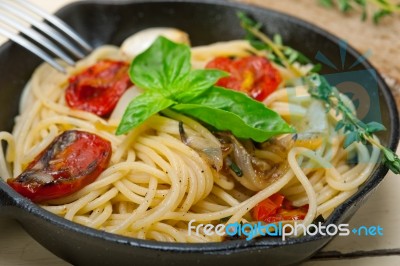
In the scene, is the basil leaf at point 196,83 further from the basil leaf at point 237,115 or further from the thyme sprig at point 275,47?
the thyme sprig at point 275,47

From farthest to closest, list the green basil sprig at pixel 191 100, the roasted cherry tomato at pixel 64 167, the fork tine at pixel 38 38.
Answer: the fork tine at pixel 38 38
the green basil sprig at pixel 191 100
the roasted cherry tomato at pixel 64 167

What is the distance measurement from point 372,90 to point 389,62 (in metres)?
1.02

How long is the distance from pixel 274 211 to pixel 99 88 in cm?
122

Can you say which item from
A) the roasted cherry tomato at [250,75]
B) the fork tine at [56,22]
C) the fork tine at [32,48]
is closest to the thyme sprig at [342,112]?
the roasted cherry tomato at [250,75]

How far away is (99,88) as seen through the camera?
3391mm

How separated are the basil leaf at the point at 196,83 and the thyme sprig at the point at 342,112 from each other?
0.50 meters

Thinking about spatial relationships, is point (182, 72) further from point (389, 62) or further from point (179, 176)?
point (389, 62)

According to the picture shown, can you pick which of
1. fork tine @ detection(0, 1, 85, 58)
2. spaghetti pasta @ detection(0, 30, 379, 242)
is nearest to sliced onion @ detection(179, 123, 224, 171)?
spaghetti pasta @ detection(0, 30, 379, 242)

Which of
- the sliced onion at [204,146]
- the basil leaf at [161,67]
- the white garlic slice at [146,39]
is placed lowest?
the sliced onion at [204,146]

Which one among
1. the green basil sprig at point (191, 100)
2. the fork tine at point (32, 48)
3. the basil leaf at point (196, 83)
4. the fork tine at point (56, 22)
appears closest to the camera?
the green basil sprig at point (191, 100)

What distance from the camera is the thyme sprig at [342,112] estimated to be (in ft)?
9.10

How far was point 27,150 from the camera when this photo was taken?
3184 mm

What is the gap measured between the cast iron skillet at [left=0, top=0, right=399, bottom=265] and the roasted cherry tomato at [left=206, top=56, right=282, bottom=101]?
0.42 m

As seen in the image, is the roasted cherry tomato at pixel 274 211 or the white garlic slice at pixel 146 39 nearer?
the roasted cherry tomato at pixel 274 211
